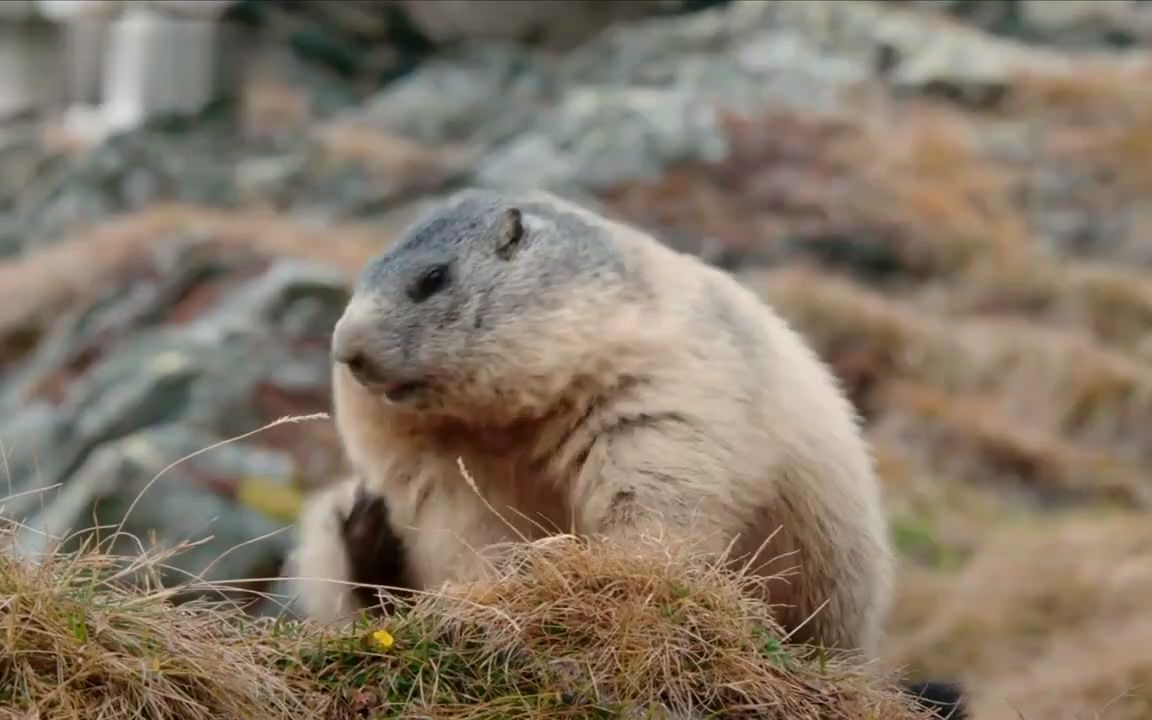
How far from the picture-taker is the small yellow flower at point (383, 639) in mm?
3029

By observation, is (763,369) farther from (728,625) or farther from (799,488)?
(728,625)

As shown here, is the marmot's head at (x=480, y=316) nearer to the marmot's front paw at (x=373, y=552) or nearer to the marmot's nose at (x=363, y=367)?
the marmot's nose at (x=363, y=367)

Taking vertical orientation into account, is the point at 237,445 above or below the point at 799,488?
below

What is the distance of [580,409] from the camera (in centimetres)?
395

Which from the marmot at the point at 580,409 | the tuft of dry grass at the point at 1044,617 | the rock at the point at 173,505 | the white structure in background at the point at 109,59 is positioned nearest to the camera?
the marmot at the point at 580,409

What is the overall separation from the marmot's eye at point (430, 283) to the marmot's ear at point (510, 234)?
178 mm

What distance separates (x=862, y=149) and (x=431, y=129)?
4737 mm

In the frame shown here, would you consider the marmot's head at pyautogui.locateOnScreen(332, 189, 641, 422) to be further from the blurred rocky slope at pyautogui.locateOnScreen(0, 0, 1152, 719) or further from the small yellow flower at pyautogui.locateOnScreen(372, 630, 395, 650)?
the blurred rocky slope at pyautogui.locateOnScreen(0, 0, 1152, 719)

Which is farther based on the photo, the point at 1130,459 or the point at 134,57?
the point at 134,57

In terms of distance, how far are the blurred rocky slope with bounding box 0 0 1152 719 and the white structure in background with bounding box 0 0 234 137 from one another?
1.91 feet

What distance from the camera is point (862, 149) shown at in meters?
13.2

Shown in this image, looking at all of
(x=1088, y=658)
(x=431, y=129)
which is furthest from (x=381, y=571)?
(x=431, y=129)

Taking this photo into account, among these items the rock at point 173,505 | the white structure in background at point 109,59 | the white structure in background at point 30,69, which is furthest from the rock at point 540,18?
the rock at point 173,505

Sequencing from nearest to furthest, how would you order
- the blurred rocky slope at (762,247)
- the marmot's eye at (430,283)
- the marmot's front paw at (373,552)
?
the marmot's eye at (430,283) < the marmot's front paw at (373,552) < the blurred rocky slope at (762,247)
